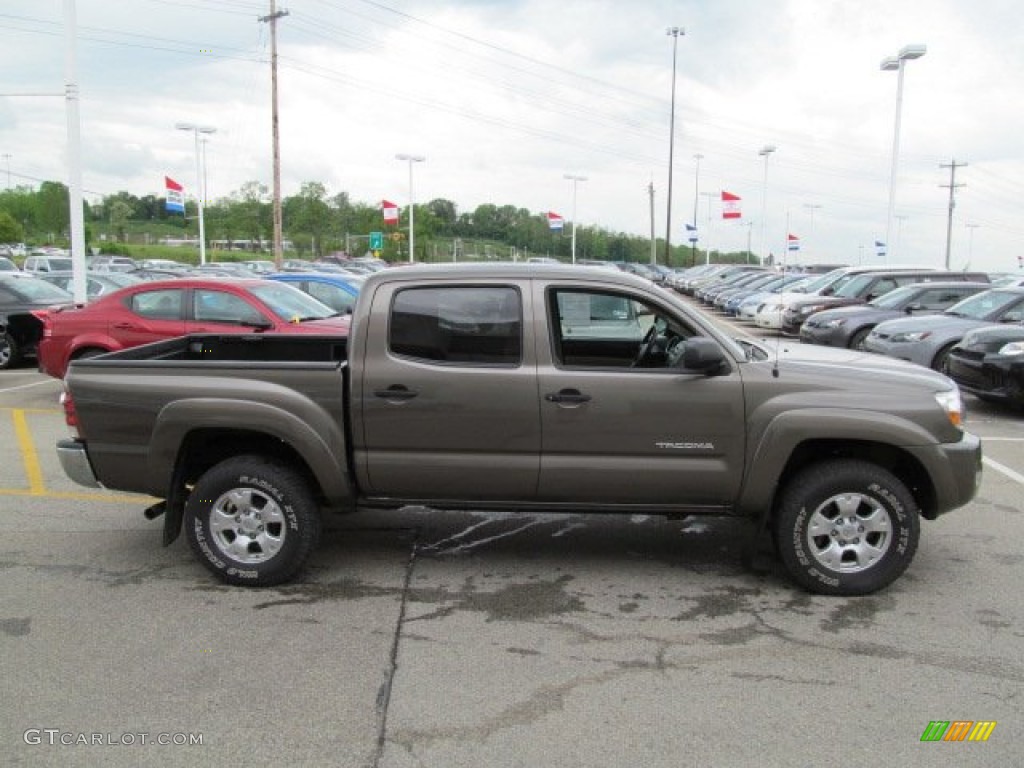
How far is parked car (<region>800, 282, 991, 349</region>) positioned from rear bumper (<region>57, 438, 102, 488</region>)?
43.9 feet

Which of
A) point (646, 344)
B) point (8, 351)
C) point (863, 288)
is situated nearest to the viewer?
point (646, 344)

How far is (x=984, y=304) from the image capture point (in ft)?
42.3

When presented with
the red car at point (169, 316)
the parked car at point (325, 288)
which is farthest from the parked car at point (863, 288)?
the red car at point (169, 316)

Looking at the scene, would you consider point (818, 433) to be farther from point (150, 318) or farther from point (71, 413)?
point (150, 318)

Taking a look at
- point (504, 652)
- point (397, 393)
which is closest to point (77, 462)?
point (397, 393)

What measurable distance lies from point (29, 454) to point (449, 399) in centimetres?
552

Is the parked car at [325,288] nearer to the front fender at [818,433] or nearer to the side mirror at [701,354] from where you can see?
the side mirror at [701,354]

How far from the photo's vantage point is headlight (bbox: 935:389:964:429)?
4.69 meters

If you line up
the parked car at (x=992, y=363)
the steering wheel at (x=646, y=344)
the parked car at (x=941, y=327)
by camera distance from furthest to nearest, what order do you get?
the parked car at (x=941, y=327) → the parked car at (x=992, y=363) → the steering wheel at (x=646, y=344)

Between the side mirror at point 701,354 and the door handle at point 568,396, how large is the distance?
560 mm

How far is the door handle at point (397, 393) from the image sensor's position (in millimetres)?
4680

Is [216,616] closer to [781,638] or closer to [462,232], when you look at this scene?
[781,638]

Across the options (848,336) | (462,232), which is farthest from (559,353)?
(462,232)

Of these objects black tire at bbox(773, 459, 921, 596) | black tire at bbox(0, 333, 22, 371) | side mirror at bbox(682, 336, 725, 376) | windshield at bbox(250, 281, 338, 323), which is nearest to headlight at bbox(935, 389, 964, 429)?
black tire at bbox(773, 459, 921, 596)
